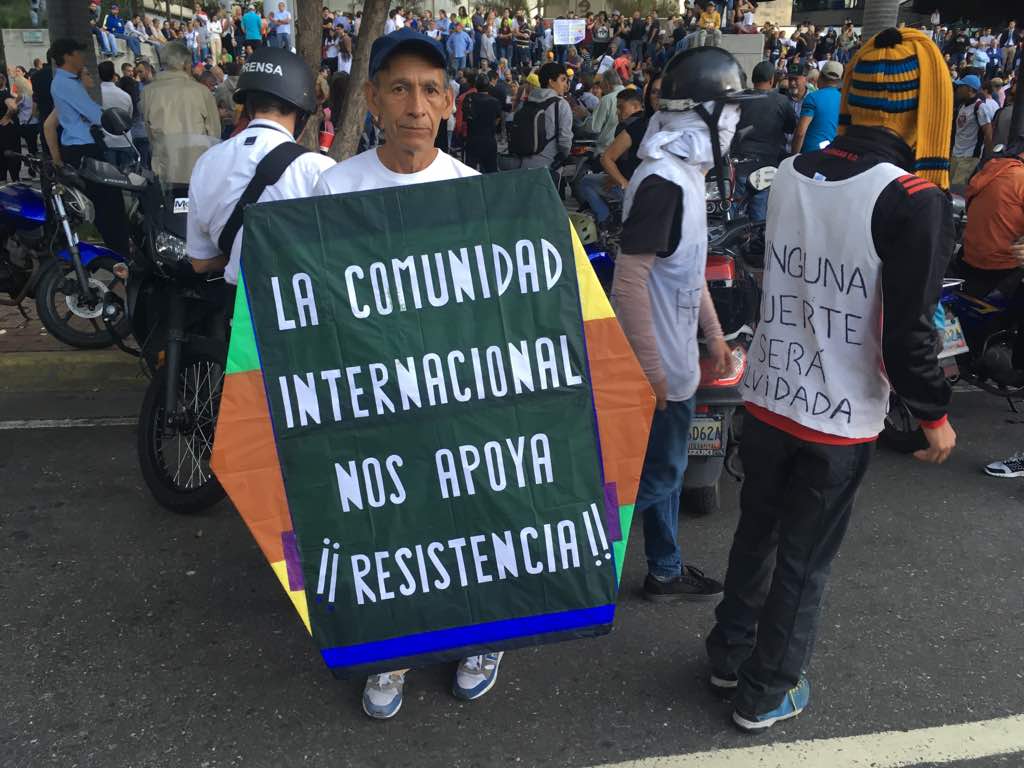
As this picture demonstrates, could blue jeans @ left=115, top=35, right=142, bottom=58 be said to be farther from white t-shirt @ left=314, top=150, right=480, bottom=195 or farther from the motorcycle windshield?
white t-shirt @ left=314, top=150, right=480, bottom=195

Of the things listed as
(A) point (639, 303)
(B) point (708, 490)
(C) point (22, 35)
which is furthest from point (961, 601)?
(C) point (22, 35)

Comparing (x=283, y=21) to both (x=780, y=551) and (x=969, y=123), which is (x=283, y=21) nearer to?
(x=780, y=551)

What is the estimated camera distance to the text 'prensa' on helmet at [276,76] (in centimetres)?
332

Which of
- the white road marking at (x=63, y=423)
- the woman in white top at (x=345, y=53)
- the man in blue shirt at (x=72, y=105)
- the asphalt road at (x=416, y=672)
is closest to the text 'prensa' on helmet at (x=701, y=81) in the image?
the asphalt road at (x=416, y=672)

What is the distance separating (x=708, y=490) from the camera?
4098mm

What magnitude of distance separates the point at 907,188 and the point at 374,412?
141 cm

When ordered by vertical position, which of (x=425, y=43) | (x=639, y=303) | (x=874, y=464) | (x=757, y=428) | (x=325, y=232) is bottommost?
(x=874, y=464)

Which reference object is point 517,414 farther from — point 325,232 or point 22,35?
point 22,35

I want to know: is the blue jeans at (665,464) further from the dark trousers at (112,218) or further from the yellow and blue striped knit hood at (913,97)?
the dark trousers at (112,218)

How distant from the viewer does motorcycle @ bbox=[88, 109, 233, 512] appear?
156 inches

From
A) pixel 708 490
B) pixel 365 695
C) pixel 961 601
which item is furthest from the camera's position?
pixel 708 490

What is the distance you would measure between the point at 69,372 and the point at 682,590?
169 inches

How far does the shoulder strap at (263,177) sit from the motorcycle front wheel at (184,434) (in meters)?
0.93

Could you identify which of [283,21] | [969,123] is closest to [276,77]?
[283,21]
